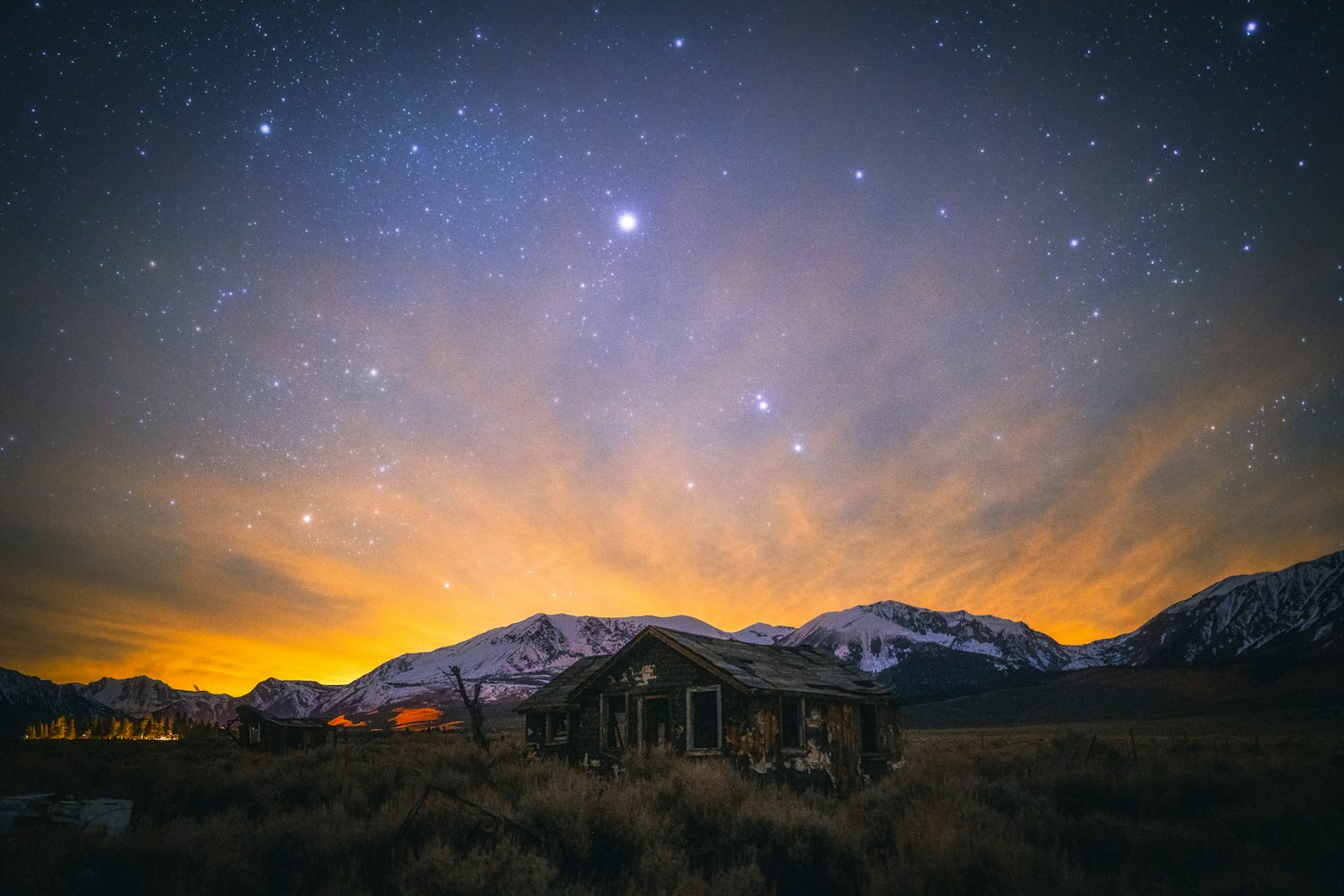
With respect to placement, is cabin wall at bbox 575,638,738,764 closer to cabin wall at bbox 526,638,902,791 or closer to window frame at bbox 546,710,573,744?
cabin wall at bbox 526,638,902,791

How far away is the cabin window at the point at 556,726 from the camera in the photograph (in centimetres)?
2444

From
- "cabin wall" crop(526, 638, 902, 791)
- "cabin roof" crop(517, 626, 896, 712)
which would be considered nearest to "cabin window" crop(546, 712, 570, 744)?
"cabin roof" crop(517, 626, 896, 712)

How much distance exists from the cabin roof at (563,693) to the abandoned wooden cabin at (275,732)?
49.8 ft

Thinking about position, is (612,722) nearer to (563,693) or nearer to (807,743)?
(563,693)

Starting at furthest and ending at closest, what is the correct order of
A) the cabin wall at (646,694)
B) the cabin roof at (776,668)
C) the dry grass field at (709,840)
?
the cabin wall at (646,694) → the cabin roof at (776,668) → the dry grass field at (709,840)

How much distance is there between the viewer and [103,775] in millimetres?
14422

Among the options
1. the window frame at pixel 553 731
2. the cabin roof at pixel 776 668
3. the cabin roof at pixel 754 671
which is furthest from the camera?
the window frame at pixel 553 731

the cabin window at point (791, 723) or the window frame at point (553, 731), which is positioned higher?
the cabin window at point (791, 723)

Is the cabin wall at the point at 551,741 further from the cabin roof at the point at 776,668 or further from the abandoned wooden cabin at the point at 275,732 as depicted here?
the abandoned wooden cabin at the point at 275,732

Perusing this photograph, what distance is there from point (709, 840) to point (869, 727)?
1493 centimetres

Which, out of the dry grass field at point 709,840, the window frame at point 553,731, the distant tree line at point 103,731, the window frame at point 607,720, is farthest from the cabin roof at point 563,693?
the distant tree line at point 103,731

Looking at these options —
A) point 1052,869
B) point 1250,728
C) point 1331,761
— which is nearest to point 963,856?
point 1052,869

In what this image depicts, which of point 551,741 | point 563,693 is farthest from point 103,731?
point 563,693

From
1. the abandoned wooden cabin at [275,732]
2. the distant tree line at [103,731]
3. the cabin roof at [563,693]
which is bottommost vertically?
the distant tree line at [103,731]
